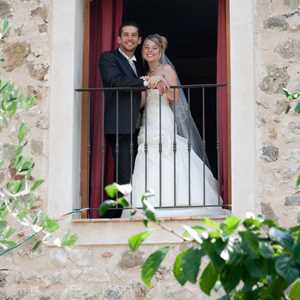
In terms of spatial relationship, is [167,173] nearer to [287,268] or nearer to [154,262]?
[154,262]

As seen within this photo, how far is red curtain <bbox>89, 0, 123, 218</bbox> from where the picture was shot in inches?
321

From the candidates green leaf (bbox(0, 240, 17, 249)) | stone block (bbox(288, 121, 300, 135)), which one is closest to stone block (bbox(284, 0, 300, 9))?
stone block (bbox(288, 121, 300, 135))

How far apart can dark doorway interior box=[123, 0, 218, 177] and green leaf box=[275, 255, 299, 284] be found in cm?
628

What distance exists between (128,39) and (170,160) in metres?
1.10

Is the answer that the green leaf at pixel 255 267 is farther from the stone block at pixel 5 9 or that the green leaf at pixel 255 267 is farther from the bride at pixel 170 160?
the stone block at pixel 5 9

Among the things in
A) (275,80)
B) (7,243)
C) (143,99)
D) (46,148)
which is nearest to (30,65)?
(46,148)

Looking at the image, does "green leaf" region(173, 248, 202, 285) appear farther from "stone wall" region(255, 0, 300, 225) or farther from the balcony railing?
the balcony railing

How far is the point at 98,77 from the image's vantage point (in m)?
8.52

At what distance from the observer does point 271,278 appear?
3.77m

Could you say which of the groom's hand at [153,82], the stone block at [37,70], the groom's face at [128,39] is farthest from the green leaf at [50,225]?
the groom's face at [128,39]

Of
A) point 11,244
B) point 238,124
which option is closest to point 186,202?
point 238,124

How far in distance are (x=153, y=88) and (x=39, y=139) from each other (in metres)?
0.99

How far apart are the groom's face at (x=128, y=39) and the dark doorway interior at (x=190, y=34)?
1701 millimetres

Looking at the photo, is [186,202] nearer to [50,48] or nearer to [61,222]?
[61,222]
